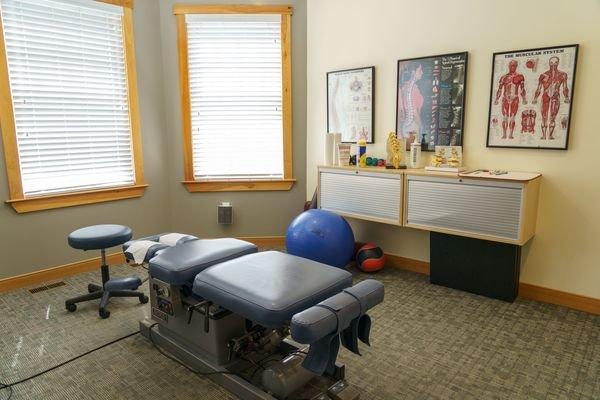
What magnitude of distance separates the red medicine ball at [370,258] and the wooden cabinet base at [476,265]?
427 mm

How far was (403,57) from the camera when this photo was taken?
10.6 ft

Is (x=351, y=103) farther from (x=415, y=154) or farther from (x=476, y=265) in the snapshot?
(x=476, y=265)

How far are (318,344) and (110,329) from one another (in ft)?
5.16

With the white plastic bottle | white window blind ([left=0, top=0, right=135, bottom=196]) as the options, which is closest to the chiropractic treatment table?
white window blind ([left=0, top=0, right=135, bottom=196])

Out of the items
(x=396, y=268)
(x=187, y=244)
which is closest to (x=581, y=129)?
(x=396, y=268)

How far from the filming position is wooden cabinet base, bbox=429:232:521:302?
107 inches

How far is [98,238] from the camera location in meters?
2.57

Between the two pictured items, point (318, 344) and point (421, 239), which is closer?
point (318, 344)

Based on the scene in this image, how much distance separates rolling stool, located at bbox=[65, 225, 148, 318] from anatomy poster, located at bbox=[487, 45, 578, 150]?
8.62 ft

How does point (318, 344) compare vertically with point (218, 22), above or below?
below

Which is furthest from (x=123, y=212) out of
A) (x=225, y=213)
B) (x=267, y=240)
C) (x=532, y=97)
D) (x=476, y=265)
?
(x=532, y=97)

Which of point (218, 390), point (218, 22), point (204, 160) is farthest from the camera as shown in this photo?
point (204, 160)

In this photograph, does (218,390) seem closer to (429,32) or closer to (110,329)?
(110,329)

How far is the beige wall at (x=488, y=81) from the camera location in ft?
8.17
